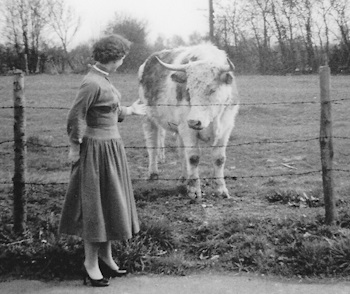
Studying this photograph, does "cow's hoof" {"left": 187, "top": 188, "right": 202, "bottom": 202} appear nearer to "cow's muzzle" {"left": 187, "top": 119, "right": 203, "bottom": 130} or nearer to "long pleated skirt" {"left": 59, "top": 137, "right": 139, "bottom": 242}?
"cow's muzzle" {"left": 187, "top": 119, "right": 203, "bottom": 130}

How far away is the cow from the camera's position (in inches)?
244

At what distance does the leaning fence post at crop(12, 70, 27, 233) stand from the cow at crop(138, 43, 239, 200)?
1451 millimetres

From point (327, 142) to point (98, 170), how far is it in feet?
8.10

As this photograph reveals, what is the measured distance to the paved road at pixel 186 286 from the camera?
13.0ft

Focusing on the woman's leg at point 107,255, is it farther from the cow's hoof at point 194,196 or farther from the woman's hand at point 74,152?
the cow's hoof at point 194,196

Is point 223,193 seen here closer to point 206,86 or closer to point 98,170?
point 206,86

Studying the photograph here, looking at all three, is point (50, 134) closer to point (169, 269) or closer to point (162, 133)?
point (162, 133)

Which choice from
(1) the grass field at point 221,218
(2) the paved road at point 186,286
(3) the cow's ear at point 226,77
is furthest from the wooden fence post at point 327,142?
(3) the cow's ear at point 226,77

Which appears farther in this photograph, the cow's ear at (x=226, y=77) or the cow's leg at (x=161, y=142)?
the cow's leg at (x=161, y=142)

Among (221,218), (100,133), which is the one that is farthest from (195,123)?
(100,133)

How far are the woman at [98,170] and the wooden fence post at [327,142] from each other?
7.12 feet

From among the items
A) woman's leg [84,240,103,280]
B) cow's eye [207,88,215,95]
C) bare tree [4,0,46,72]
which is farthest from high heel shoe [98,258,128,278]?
bare tree [4,0,46,72]

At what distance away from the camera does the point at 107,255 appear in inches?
167

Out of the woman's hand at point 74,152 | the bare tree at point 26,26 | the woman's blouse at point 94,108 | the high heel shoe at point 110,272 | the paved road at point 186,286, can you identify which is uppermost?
the bare tree at point 26,26
